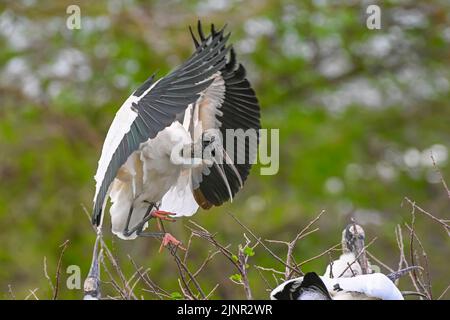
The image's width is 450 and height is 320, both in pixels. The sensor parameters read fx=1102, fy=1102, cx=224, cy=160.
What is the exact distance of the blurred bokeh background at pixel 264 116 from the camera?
9234mm

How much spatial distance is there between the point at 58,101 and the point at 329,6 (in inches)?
102

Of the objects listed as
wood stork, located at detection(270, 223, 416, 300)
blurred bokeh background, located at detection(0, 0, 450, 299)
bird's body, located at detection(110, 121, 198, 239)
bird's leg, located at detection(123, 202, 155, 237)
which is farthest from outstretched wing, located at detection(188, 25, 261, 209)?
blurred bokeh background, located at detection(0, 0, 450, 299)

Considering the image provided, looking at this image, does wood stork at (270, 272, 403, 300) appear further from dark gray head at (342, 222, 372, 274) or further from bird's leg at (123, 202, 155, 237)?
bird's leg at (123, 202, 155, 237)

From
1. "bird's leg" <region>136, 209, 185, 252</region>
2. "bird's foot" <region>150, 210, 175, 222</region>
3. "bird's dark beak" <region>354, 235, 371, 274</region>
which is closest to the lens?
"bird's dark beak" <region>354, 235, 371, 274</region>

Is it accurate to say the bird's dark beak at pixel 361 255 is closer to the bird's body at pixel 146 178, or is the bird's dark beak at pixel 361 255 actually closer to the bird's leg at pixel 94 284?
the bird's body at pixel 146 178

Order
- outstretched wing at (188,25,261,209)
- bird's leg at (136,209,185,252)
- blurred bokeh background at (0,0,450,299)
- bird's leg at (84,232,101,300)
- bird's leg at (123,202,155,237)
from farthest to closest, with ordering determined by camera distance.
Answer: blurred bokeh background at (0,0,450,299) → outstretched wing at (188,25,261,209) → bird's leg at (123,202,155,237) → bird's leg at (136,209,185,252) → bird's leg at (84,232,101,300)

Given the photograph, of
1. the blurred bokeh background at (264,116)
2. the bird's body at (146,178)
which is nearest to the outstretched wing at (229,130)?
the bird's body at (146,178)

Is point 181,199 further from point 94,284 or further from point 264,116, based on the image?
point 264,116

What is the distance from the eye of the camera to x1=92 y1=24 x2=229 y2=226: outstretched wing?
383 cm

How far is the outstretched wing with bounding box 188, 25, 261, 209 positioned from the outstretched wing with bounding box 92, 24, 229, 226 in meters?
0.47

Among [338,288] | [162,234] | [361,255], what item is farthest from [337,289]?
[162,234]

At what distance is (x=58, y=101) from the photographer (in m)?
9.61

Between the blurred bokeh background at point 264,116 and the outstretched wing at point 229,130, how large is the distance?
12.9ft

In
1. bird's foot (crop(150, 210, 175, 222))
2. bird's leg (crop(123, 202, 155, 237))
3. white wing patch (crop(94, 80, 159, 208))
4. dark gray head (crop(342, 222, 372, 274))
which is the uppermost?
white wing patch (crop(94, 80, 159, 208))
